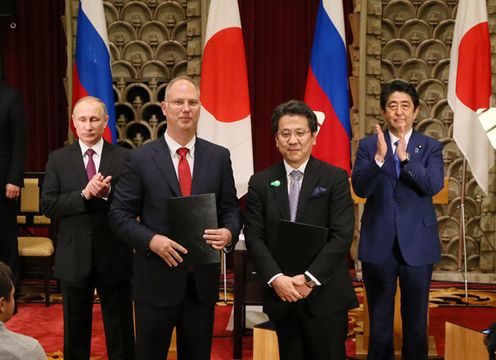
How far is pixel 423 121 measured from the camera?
21.5 ft

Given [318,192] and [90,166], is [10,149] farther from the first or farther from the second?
[318,192]

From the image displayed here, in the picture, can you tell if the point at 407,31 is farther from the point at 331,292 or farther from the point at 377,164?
the point at 331,292

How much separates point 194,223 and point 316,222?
487mm

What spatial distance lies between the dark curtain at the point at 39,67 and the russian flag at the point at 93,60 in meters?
1.68

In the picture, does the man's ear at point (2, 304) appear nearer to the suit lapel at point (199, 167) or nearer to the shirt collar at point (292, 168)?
the suit lapel at point (199, 167)

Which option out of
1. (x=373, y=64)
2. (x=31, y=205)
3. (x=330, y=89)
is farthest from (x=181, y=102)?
(x=373, y=64)

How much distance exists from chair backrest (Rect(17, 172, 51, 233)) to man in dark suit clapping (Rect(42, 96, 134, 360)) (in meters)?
2.41

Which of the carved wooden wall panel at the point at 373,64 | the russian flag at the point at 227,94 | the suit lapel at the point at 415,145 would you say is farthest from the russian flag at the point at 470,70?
the suit lapel at the point at 415,145

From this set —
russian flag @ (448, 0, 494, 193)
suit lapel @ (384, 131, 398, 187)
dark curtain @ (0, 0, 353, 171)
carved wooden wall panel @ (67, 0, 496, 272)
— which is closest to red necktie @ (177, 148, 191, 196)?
suit lapel @ (384, 131, 398, 187)

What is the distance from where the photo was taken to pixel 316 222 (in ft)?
9.90

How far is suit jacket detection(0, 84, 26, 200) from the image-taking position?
498cm

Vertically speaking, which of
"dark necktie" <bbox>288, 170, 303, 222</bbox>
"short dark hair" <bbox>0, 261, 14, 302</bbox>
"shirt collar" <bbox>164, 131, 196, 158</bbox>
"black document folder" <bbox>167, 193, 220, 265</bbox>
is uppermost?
"shirt collar" <bbox>164, 131, 196, 158</bbox>

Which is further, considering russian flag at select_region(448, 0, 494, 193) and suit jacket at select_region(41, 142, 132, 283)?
russian flag at select_region(448, 0, 494, 193)

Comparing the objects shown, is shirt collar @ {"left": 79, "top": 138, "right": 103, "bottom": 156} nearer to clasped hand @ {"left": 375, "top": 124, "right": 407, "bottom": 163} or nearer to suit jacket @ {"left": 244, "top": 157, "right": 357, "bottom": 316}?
suit jacket @ {"left": 244, "top": 157, "right": 357, "bottom": 316}
